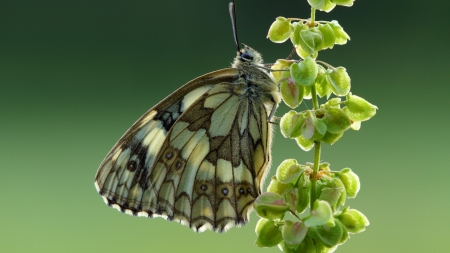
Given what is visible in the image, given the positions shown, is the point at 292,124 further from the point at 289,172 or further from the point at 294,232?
the point at 294,232

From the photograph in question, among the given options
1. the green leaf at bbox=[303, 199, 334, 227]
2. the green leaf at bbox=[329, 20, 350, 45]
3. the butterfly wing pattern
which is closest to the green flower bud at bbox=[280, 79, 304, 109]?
the green leaf at bbox=[329, 20, 350, 45]

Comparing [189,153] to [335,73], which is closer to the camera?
[335,73]

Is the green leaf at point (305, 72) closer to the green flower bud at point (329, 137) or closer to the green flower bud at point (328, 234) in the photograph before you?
the green flower bud at point (329, 137)

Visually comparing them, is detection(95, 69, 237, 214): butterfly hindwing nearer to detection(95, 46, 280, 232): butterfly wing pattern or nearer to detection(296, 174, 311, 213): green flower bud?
detection(95, 46, 280, 232): butterfly wing pattern

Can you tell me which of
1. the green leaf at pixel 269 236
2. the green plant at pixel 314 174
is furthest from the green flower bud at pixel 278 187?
the green leaf at pixel 269 236

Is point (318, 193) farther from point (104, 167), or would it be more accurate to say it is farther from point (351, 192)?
point (104, 167)

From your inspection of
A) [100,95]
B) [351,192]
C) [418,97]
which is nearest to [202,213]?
[351,192]
